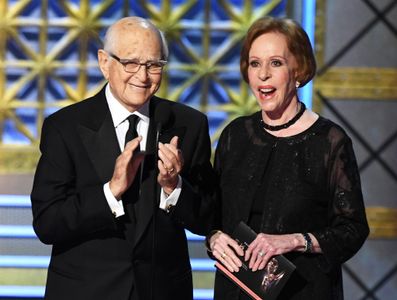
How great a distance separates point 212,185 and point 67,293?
0.49 m

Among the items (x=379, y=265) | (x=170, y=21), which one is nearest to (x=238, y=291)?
(x=379, y=265)

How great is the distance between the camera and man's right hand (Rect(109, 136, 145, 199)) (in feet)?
6.48

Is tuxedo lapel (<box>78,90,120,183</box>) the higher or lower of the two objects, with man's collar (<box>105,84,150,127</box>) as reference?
lower

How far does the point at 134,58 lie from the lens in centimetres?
212

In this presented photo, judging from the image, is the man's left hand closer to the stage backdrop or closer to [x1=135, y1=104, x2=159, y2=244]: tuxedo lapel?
[x1=135, y1=104, x2=159, y2=244]: tuxedo lapel

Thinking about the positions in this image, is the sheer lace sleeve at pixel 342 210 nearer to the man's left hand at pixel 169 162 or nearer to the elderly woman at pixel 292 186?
the elderly woman at pixel 292 186

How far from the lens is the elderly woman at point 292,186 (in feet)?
7.23

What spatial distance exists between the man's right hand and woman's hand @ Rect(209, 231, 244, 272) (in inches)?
12.4

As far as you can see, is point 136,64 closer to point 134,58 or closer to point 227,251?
point 134,58

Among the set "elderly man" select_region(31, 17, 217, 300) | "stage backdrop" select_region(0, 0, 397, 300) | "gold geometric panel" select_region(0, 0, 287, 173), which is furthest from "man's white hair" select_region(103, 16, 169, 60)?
"gold geometric panel" select_region(0, 0, 287, 173)

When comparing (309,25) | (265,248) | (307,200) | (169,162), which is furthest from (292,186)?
(309,25)

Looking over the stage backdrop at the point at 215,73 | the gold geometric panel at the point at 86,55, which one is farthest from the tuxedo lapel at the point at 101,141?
the gold geometric panel at the point at 86,55

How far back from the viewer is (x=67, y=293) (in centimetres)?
218

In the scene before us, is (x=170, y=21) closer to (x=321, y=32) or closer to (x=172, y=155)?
(x=321, y=32)
